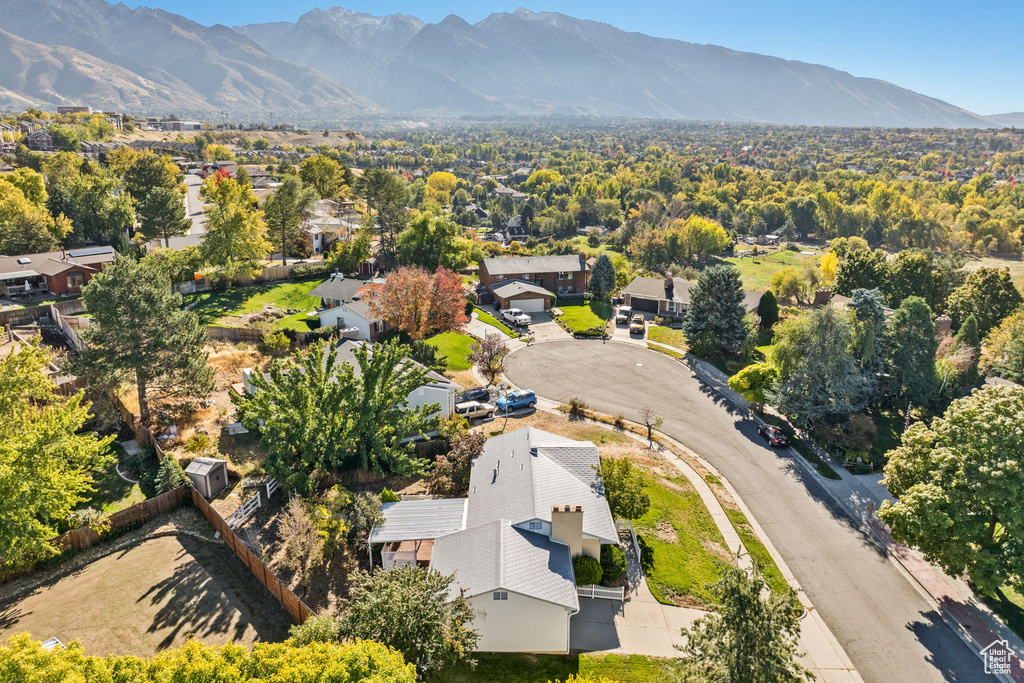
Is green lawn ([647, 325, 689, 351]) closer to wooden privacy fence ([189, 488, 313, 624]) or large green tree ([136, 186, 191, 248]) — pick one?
wooden privacy fence ([189, 488, 313, 624])

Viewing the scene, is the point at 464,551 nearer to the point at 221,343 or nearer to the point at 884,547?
the point at 884,547

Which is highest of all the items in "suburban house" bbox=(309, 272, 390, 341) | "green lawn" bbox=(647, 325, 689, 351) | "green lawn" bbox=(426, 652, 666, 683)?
"suburban house" bbox=(309, 272, 390, 341)

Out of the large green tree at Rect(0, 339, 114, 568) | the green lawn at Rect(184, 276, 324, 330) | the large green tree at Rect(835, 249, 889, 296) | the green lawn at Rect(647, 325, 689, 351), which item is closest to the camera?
the large green tree at Rect(0, 339, 114, 568)

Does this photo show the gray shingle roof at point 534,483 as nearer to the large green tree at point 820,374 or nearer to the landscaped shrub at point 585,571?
the landscaped shrub at point 585,571

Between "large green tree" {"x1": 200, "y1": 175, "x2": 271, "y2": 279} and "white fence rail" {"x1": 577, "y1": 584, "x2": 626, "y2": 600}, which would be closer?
"white fence rail" {"x1": 577, "y1": 584, "x2": 626, "y2": 600}

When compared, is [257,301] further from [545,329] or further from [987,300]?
[987,300]

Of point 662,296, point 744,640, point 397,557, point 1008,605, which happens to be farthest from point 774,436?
point 662,296

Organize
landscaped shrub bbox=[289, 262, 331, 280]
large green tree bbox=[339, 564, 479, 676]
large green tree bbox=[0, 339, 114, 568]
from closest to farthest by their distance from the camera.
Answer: large green tree bbox=[339, 564, 479, 676]
large green tree bbox=[0, 339, 114, 568]
landscaped shrub bbox=[289, 262, 331, 280]

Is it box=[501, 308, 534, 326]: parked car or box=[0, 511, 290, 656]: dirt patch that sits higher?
box=[501, 308, 534, 326]: parked car

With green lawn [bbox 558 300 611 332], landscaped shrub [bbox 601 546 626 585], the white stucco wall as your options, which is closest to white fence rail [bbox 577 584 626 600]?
landscaped shrub [bbox 601 546 626 585]
